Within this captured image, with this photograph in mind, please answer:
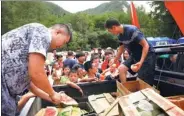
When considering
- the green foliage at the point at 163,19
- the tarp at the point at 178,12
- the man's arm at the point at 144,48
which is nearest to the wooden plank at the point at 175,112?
the man's arm at the point at 144,48

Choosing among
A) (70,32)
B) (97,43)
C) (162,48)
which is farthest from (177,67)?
(97,43)

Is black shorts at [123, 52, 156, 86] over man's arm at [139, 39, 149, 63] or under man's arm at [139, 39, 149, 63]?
under

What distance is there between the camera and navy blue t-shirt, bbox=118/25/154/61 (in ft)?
14.1

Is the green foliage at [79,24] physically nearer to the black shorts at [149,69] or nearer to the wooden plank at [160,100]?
the black shorts at [149,69]

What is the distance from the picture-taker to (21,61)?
2.48m

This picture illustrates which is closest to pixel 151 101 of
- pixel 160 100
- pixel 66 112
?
pixel 160 100

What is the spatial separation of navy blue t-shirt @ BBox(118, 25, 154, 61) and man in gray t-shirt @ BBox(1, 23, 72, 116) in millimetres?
1915

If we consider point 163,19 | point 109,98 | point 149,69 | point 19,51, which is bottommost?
point 163,19

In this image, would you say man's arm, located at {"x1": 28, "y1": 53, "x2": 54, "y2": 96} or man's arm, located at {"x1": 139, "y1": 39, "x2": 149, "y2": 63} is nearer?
man's arm, located at {"x1": 28, "y1": 53, "x2": 54, "y2": 96}

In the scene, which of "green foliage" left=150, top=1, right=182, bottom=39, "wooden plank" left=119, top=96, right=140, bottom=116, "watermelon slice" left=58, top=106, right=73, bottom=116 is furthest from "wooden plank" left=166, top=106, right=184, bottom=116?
"green foliage" left=150, top=1, right=182, bottom=39

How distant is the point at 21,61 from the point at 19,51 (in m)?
0.08

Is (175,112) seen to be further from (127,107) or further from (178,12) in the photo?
(178,12)

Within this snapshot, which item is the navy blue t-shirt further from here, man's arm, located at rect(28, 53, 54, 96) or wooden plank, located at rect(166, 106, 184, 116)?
man's arm, located at rect(28, 53, 54, 96)

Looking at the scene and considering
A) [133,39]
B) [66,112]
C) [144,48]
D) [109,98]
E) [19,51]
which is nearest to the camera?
[19,51]
